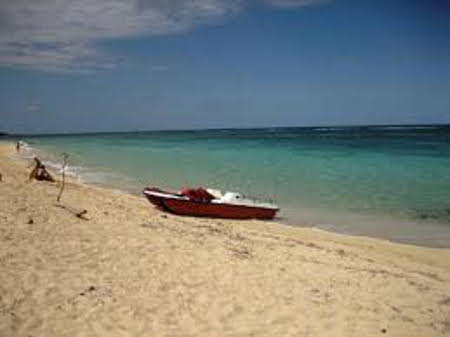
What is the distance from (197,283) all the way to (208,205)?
7570mm

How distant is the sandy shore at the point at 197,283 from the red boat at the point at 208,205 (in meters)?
3.38

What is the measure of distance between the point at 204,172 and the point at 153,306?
73.1 feet

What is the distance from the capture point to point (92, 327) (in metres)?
5.64

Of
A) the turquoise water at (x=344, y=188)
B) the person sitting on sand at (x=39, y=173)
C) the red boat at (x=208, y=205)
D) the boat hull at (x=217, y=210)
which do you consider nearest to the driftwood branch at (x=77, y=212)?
the red boat at (x=208, y=205)

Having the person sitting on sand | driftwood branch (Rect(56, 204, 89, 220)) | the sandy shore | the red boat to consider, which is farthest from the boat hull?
the person sitting on sand

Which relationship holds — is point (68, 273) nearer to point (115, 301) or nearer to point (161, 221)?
point (115, 301)

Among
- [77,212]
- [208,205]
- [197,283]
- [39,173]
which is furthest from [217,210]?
[197,283]

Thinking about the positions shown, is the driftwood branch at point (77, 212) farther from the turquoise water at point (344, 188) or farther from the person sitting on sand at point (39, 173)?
the person sitting on sand at point (39, 173)

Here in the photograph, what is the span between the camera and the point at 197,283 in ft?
23.9

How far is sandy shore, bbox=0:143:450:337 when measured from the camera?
5.96 m

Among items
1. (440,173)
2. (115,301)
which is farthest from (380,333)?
(440,173)

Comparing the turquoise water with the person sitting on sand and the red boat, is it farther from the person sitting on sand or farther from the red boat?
the person sitting on sand

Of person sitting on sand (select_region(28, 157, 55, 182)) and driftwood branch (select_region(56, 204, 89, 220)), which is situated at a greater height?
person sitting on sand (select_region(28, 157, 55, 182))

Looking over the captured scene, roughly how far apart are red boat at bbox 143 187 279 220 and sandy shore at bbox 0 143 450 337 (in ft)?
11.1
